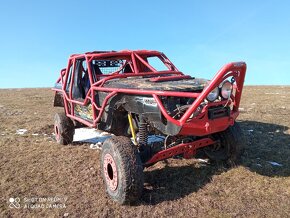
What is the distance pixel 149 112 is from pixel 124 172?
868mm

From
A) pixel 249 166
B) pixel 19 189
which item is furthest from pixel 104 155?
pixel 249 166

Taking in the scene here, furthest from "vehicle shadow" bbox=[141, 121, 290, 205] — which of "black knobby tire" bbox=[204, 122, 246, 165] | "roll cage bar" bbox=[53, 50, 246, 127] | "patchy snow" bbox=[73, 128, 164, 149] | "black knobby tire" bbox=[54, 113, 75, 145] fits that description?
"black knobby tire" bbox=[54, 113, 75, 145]

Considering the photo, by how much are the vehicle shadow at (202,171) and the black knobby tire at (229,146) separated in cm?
16

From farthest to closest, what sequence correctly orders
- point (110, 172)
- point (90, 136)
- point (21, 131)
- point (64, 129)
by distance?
point (21, 131) → point (90, 136) → point (64, 129) → point (110, 172)

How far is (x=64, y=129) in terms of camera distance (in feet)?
23.9

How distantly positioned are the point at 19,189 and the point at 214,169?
10.1 feet

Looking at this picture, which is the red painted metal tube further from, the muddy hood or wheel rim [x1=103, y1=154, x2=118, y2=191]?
the muddy hood

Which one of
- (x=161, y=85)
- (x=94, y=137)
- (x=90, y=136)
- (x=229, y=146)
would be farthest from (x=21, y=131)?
(x=229, y=146)

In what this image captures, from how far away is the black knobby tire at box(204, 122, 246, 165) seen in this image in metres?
5.34

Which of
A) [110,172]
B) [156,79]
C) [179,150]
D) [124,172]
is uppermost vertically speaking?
[156,79]

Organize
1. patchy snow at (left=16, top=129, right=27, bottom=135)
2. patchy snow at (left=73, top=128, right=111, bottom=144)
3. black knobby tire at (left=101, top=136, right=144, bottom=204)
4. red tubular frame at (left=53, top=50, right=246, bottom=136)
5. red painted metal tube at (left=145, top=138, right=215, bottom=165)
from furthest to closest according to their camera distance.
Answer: patchy snow at (left=16, top=129, right=27, bottom=135) → patchy snow at (left=73, top=128, right=111, bottom=144) → red painted metal tube at (left=145, top=138, right=215, bottom=165) → black knobby tire at (left=101, top=136, right=144, bottom=204) → red tubular frame at (left=53, top=50, right=246, bottom=136)

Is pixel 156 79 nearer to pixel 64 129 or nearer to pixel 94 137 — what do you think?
pixel 64 129

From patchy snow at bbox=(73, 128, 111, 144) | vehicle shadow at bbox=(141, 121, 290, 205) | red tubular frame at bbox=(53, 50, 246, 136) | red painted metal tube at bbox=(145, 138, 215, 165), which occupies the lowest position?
patchy snow at bbox=(73, 128, 111, 144)

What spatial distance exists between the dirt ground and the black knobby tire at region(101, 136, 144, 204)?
0.16m
